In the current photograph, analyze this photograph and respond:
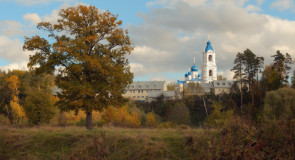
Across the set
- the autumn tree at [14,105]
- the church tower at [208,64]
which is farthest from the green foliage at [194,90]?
the autumn tree at [14,105]

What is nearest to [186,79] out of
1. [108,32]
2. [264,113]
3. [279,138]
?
[264,113]

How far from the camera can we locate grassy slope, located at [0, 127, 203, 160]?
40.2ft

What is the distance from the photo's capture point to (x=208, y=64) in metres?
110

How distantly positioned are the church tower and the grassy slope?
97967 millimetres

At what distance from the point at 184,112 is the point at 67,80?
32.5 meters

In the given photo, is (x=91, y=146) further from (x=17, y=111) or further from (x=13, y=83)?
(x=13, y=83)

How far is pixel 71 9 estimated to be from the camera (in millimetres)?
19562

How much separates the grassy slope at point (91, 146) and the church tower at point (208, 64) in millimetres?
97967

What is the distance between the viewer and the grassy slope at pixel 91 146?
12.3m

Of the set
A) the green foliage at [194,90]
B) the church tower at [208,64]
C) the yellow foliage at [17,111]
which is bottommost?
the yellow foliage at [17,111]

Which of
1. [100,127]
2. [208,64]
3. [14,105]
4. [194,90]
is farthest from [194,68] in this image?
[100,127]

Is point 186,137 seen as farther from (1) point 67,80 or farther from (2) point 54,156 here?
(1) point 67,80

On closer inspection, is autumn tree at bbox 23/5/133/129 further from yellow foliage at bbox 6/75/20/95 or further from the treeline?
yellow foliage at bbox 6/75/20/95

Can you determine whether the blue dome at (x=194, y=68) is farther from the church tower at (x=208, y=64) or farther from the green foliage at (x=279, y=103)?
the green foliage at (x=279, y=103)
